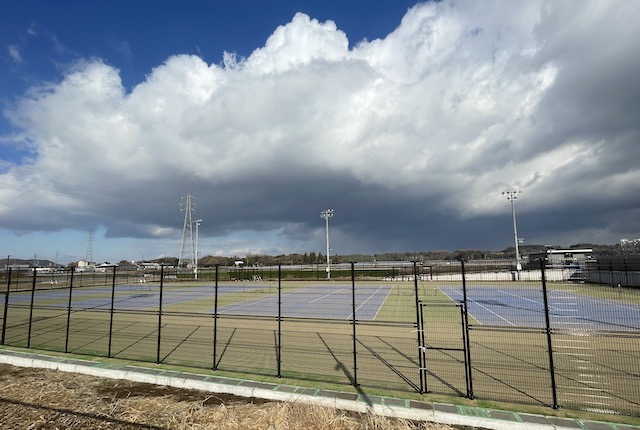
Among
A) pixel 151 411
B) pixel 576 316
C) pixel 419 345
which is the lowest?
pixel 576 316

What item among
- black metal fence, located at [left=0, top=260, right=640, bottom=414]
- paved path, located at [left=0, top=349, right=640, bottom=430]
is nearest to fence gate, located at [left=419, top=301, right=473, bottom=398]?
black metal fence, located at [left=0, top=260, right=640, bottom=414]

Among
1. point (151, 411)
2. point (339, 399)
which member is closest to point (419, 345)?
point (339, 399)

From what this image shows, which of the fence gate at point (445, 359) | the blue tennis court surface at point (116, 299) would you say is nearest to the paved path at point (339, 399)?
the fence gate at point (445, 359)

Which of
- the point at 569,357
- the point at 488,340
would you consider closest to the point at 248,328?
the point at 488,340

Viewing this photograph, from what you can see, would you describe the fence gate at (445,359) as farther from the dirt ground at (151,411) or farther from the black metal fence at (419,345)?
the dirt ground at (151,411)

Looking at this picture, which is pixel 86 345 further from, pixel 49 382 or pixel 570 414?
pixel 570 414

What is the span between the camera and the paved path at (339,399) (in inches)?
244

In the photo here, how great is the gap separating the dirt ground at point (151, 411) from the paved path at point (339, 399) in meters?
0.23

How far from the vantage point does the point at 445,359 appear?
10539 millimetres

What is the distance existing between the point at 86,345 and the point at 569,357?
15.9m

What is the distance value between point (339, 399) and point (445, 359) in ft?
15.9

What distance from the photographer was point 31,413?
6523 millimetres

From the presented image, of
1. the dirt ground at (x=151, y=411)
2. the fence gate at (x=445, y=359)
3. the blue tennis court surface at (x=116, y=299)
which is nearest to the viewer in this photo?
the dirt ground at (x=151, y=411)

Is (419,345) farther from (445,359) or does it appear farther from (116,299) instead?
(116,299)
